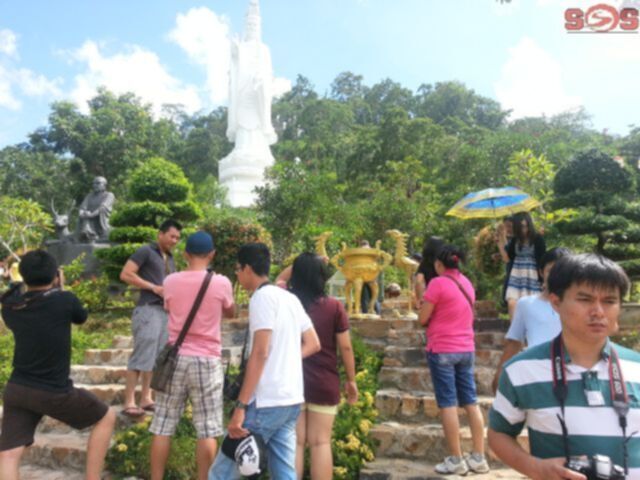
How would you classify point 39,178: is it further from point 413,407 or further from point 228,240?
point 413,407

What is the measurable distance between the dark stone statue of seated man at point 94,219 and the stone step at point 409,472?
9839mm

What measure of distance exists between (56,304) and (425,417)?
2911 mm

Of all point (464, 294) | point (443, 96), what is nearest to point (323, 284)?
point (464, 294)

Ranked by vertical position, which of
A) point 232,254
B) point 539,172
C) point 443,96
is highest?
point 443,96

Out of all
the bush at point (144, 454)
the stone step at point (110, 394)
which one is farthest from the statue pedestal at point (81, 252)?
the bush at point (144, 454)

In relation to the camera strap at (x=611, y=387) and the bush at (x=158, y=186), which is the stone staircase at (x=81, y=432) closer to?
the camera strap at (x=611, y=387)

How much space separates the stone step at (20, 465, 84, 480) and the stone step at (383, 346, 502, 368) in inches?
111

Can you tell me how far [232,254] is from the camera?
27.8 ft

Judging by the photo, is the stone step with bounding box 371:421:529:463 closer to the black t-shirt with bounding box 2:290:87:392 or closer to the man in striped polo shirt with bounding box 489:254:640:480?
the black t-shirt with bounding box 2:290:87:392

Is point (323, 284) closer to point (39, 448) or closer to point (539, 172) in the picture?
point (39, 448)

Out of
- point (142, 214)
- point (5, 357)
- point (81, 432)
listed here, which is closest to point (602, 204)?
point (81, 432)

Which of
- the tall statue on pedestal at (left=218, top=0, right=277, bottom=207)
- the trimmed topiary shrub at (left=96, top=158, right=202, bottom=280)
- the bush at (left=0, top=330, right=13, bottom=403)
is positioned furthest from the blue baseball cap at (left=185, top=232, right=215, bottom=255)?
the tall statue on pedestal at (left=218, top=0, right=277, bottom=207)

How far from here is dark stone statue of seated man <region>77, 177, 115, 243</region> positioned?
476 inches

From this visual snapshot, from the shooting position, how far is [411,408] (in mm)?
4527
